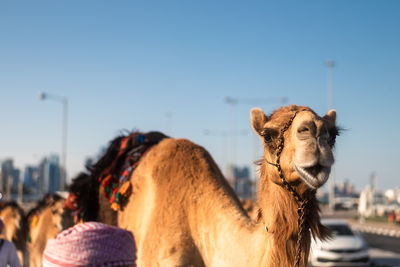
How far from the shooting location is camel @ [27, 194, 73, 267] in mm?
9484

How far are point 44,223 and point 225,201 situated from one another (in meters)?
6.40

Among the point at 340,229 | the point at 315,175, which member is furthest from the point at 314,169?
the point at 340,229

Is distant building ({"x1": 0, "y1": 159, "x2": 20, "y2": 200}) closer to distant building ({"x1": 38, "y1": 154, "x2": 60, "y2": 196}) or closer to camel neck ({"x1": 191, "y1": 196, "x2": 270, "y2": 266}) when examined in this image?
distant building ({"x1": 38, "y1": 154, "x2": 60, "y2": 196})

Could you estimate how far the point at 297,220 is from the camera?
350cm

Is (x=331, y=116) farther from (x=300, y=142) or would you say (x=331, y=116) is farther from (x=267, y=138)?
(x=300, y=142)

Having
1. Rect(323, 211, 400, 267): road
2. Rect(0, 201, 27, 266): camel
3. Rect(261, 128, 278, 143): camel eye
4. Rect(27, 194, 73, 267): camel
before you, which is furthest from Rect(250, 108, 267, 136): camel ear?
Rect(323, 211, 400, 267): road

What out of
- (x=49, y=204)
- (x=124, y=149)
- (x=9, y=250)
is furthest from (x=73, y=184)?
(x=49, y=204)

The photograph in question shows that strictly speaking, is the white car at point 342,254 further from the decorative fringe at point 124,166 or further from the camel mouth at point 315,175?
the camel mouth at point 315,175

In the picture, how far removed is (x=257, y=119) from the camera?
155 inches

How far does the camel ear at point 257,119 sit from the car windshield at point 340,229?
455 inches

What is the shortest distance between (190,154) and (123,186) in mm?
992

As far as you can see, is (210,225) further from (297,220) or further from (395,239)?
(395,239)

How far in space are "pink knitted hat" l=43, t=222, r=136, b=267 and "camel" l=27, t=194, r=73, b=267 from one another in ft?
24.3

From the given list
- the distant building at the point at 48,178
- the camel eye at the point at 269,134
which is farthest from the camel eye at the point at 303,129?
the distant building at the point at 48,178
